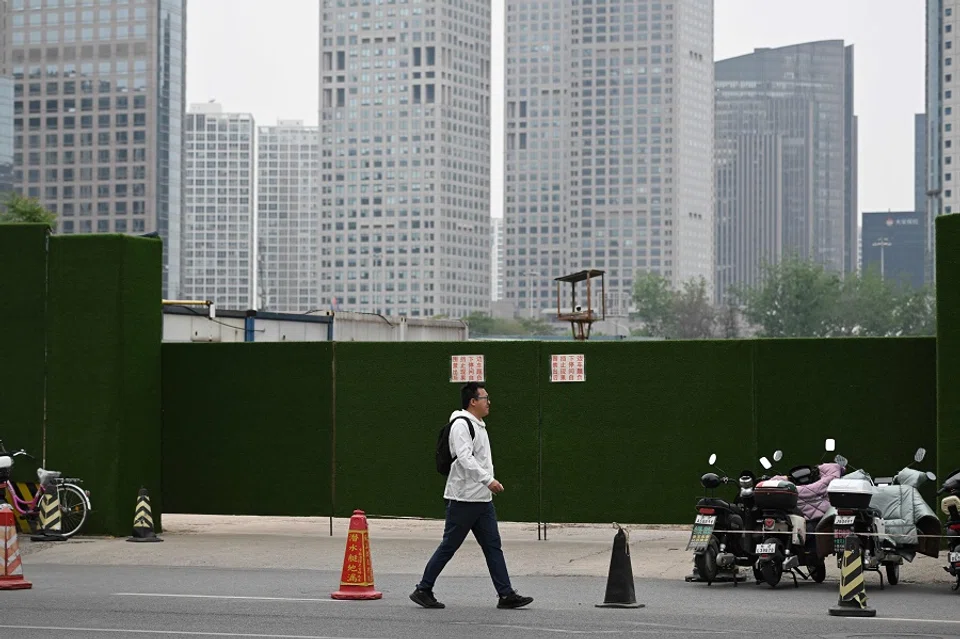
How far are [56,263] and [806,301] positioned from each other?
153 m

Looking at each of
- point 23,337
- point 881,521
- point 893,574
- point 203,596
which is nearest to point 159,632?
point 203,596

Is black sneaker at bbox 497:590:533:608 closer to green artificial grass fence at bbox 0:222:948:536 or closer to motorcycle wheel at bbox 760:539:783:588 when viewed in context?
motorcycle wheel at bbox 760:539:783:588

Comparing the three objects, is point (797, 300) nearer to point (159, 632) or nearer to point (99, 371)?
point (99, 371)

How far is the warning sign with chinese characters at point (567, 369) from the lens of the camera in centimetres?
1728

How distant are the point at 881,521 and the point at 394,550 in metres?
5.84

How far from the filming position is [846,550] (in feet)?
36.6

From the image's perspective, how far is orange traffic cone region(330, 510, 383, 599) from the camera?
12.1 metres

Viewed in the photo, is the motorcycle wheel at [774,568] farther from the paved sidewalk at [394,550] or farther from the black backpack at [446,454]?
the black backpack at [446,454]

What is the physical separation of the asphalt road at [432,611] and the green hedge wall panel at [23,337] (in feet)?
13.5

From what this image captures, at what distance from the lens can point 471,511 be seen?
11523 millimetres

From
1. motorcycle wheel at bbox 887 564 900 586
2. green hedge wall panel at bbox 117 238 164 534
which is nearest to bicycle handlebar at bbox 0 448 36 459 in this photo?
green hedge wall panel at bbox 117 238 164 534

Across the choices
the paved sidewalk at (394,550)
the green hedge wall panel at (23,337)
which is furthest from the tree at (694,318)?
the green hedge wall panel at (23,337)

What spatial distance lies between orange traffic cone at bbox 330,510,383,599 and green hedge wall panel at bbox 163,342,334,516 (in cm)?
574

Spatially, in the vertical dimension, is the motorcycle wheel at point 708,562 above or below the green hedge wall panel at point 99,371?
below
